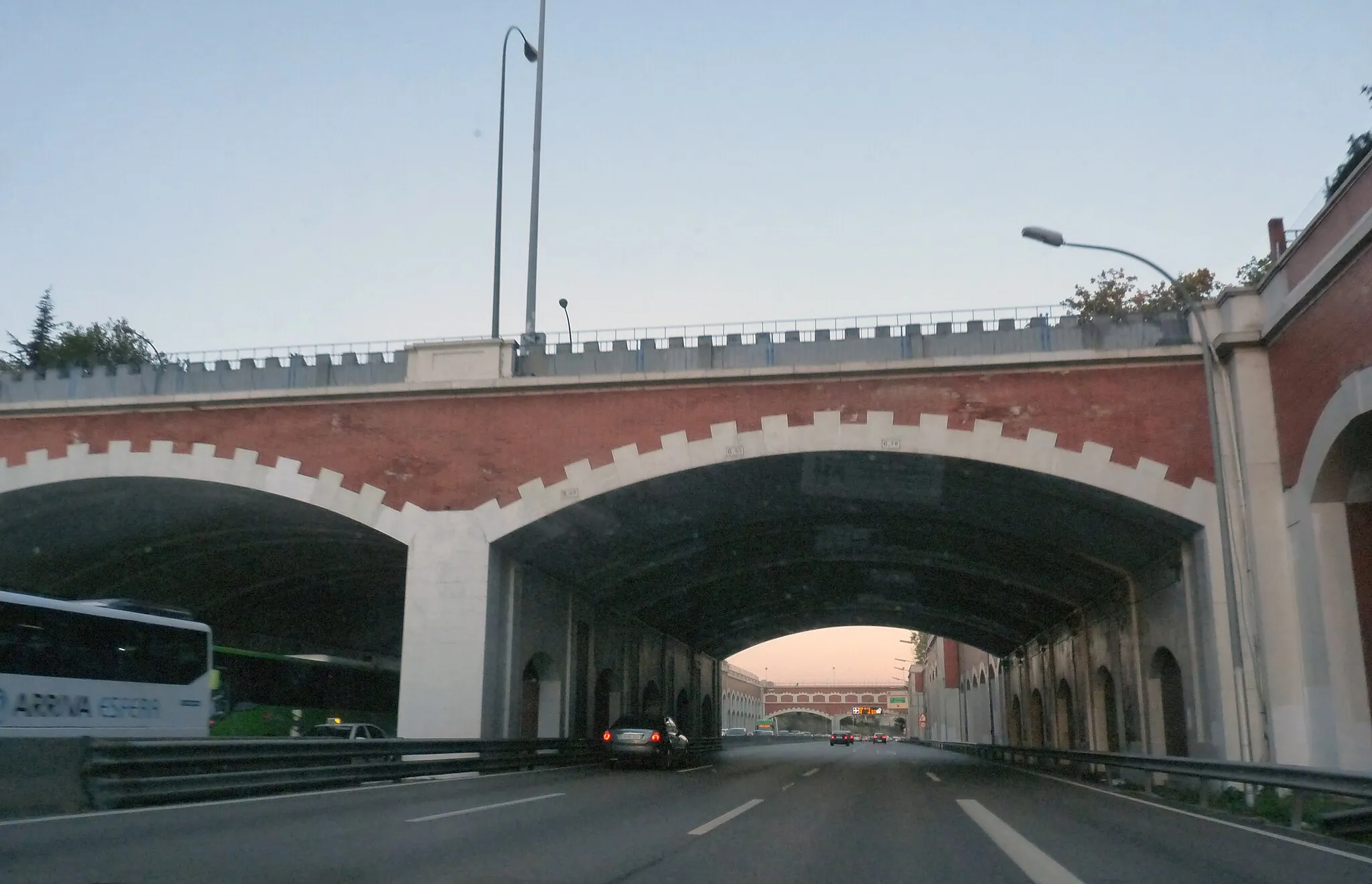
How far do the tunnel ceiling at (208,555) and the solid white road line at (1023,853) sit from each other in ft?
53.5

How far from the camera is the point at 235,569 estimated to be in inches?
1249

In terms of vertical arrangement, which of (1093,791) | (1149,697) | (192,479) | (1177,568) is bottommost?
(1093,791)

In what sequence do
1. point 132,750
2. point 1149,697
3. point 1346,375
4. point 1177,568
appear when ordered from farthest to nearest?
point 1149,697 → point 1177,568 → point 1346,375 → point 132,750

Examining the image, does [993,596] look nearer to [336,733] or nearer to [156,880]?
[336,733]

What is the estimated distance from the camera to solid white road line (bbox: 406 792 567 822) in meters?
11.2

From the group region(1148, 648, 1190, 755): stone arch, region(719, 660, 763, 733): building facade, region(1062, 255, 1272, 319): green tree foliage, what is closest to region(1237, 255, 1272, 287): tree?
region(1062, 255, 1272, 319): green tree foliage

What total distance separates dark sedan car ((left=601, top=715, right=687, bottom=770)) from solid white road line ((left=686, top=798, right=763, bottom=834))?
428 inches

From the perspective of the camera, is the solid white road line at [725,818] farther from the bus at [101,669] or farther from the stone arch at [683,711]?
the stone arch at [683,711]

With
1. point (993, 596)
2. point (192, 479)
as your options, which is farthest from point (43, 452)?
point (993, 596)

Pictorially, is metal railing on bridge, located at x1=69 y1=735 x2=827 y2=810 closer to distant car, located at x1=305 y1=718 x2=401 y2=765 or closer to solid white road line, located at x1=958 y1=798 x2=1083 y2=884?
distant car, located at x1=305 y1=718 x2=401 y2=765

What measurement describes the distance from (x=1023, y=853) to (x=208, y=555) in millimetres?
26138

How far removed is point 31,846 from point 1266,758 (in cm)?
1634

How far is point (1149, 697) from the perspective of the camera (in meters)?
22.9

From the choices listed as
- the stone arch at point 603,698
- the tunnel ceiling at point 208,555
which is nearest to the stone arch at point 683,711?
the stone arch at point 603,698
